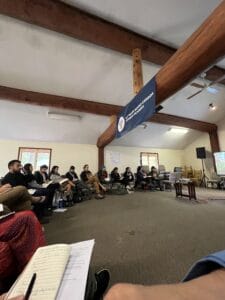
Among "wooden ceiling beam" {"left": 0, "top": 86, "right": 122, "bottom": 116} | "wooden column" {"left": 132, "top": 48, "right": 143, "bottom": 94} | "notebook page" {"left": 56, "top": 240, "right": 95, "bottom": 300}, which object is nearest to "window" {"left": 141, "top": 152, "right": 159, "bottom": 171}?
"wooden ceiling beam" {"left": 0, "top": 86, "right": 122, "bottom": 116}

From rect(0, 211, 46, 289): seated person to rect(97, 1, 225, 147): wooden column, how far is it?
234 cm

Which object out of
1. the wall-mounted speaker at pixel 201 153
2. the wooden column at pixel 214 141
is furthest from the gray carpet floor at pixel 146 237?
the wooden column at pixel 214 141

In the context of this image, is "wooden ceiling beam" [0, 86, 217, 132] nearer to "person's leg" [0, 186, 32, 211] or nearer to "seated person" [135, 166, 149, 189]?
"seated person" [135, 166, 149, 189]

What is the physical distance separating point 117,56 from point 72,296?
3670 millimetres

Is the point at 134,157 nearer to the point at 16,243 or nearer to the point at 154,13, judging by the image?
the point at 154,13

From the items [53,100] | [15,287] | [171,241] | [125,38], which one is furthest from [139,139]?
[15,287]

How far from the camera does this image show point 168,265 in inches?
54.8

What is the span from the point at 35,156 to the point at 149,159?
5.28 meters

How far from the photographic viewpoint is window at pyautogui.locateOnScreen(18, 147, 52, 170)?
5.95 metres

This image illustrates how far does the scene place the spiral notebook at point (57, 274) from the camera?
1.51ft

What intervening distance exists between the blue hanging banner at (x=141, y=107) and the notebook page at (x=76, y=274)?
2119 mm

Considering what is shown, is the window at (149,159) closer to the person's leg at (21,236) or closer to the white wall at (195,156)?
the white wall at (195,156)

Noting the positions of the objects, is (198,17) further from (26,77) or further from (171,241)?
(26,77)

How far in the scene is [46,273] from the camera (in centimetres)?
52
